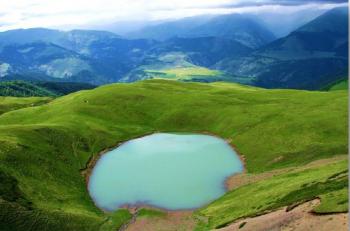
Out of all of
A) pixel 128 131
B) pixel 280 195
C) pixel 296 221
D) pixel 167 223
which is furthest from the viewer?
pixel 128 131

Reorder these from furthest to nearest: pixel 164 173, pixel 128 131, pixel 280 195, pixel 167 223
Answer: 1. pixel 128 131
2. pixel 164 173
3. pixel 167 223
4. pixel 280 195

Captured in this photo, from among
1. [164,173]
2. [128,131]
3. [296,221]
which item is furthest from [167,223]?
[128,131]

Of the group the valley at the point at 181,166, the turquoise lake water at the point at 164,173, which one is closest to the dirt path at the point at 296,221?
the valley at the point at 181,166

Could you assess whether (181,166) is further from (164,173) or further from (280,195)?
(280,195)

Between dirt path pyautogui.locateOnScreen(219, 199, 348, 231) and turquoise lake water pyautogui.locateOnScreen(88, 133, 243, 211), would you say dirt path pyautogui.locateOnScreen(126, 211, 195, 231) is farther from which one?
dirt path pyautogui.locateOnScreen(219, 199, 348, 231)

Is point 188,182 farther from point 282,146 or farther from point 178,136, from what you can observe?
point 178,136

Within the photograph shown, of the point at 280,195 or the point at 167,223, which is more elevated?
the point at 280,195

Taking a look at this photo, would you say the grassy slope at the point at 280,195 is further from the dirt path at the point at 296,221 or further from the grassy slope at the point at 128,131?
the grassy slope at the point at 128,131
